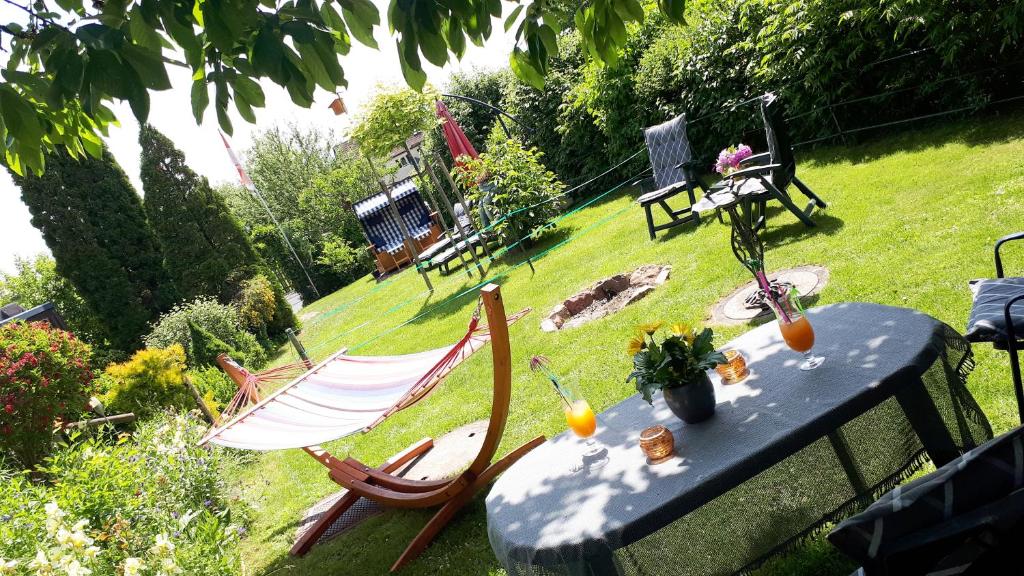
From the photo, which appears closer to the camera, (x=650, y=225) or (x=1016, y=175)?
A: (x=1016, y=175)

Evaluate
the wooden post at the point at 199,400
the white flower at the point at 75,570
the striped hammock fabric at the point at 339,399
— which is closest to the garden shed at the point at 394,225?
the wooden post at the point at 199,400

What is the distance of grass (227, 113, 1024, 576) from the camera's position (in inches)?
136

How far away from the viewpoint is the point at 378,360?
431 cm

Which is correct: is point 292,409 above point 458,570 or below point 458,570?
above

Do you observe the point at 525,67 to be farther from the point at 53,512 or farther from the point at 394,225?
the point at 394,225

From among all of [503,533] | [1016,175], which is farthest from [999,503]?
[1016,175]

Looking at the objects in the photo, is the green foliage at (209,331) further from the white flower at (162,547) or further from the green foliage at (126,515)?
the white flower at (162,547)

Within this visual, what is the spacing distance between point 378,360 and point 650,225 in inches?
143

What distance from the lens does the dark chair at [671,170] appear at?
6.80 meters

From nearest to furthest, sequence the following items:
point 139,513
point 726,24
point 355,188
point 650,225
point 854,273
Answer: point 139,513, point 854,273, point 650,225, point 726,24, point 355,188

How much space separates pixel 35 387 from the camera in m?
6.07

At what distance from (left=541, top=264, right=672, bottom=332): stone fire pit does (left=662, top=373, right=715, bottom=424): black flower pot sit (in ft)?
11.2

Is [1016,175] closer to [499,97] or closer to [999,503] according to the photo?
[999,503]

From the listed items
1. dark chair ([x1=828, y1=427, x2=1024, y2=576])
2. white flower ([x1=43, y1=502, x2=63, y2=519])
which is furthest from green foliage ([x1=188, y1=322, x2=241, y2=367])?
dark chair ([x1=828, y1=427, x2=1024, y2=576])
